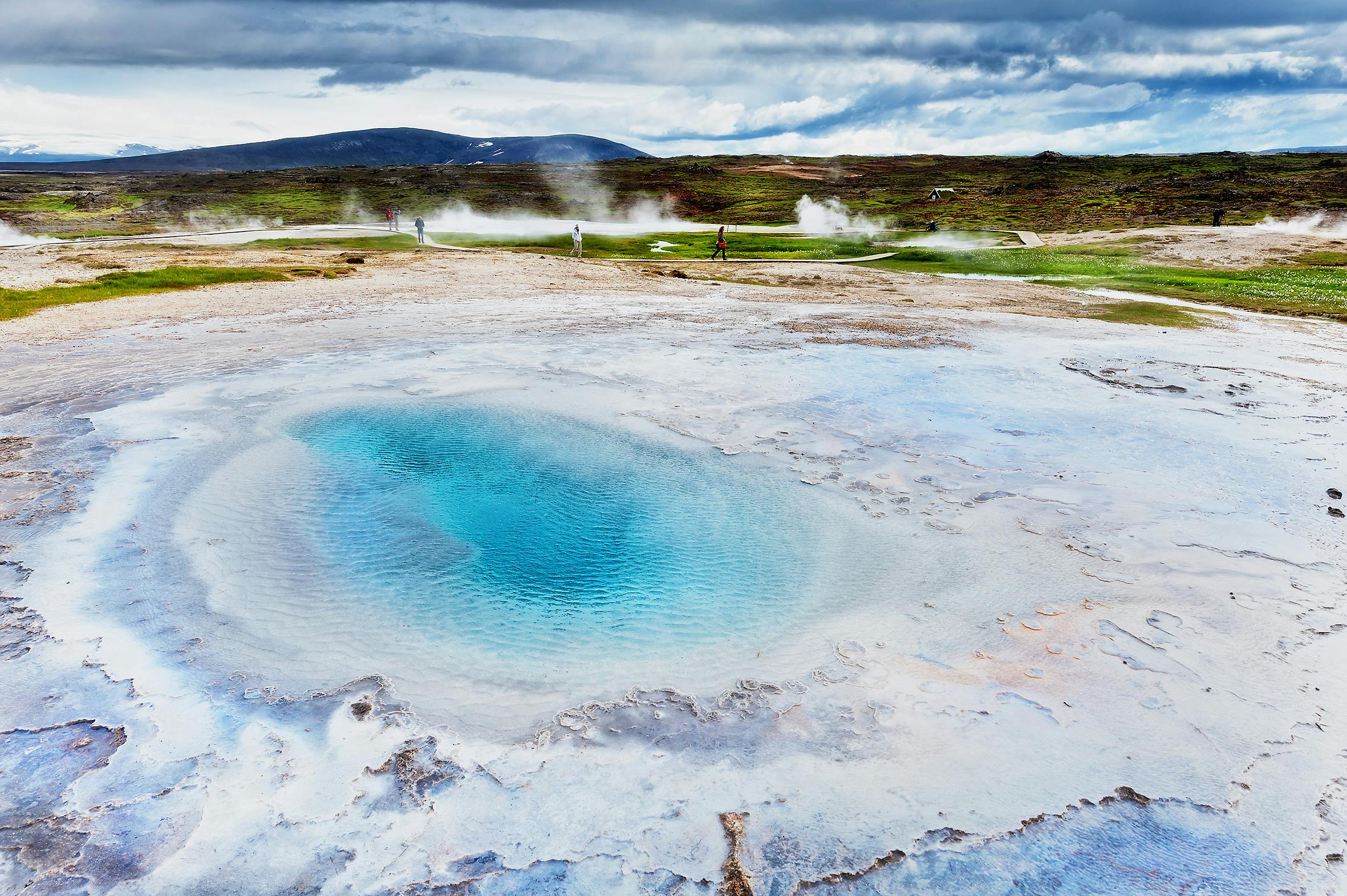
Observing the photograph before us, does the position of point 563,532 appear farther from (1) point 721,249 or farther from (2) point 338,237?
(2) point 338,237

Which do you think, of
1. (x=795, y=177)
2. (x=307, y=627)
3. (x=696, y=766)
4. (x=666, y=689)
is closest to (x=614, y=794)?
(x=696, y=766)

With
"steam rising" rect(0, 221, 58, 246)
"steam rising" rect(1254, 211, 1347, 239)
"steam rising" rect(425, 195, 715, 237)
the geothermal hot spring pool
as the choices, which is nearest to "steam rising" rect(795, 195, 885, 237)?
"steam rising" rect(425, 195, 715, 237)

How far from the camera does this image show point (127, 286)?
20719mm

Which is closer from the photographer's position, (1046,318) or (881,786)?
(881,786)

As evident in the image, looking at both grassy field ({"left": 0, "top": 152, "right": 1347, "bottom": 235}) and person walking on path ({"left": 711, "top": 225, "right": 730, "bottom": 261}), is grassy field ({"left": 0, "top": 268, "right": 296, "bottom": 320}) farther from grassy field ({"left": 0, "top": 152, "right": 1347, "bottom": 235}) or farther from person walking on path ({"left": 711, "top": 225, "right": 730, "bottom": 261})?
→ grassy field ({"left": 0, "top": 152, "right": 1347, "bottom": 235})

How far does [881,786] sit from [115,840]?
403cm

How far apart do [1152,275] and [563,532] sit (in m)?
25.6

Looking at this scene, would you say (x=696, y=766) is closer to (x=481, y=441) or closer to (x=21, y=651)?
(x=21, y=651)

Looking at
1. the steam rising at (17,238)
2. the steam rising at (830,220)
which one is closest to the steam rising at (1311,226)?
the steam rising at (830,220)

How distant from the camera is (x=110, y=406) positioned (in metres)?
10.6

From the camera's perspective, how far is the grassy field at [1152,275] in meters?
20.6

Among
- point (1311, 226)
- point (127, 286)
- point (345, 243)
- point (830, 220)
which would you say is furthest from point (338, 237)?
point (1311, 226)

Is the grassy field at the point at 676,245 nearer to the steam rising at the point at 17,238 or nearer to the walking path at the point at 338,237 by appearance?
the walking path at the point at 338,237

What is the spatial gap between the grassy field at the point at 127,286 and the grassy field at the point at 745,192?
2785cm
